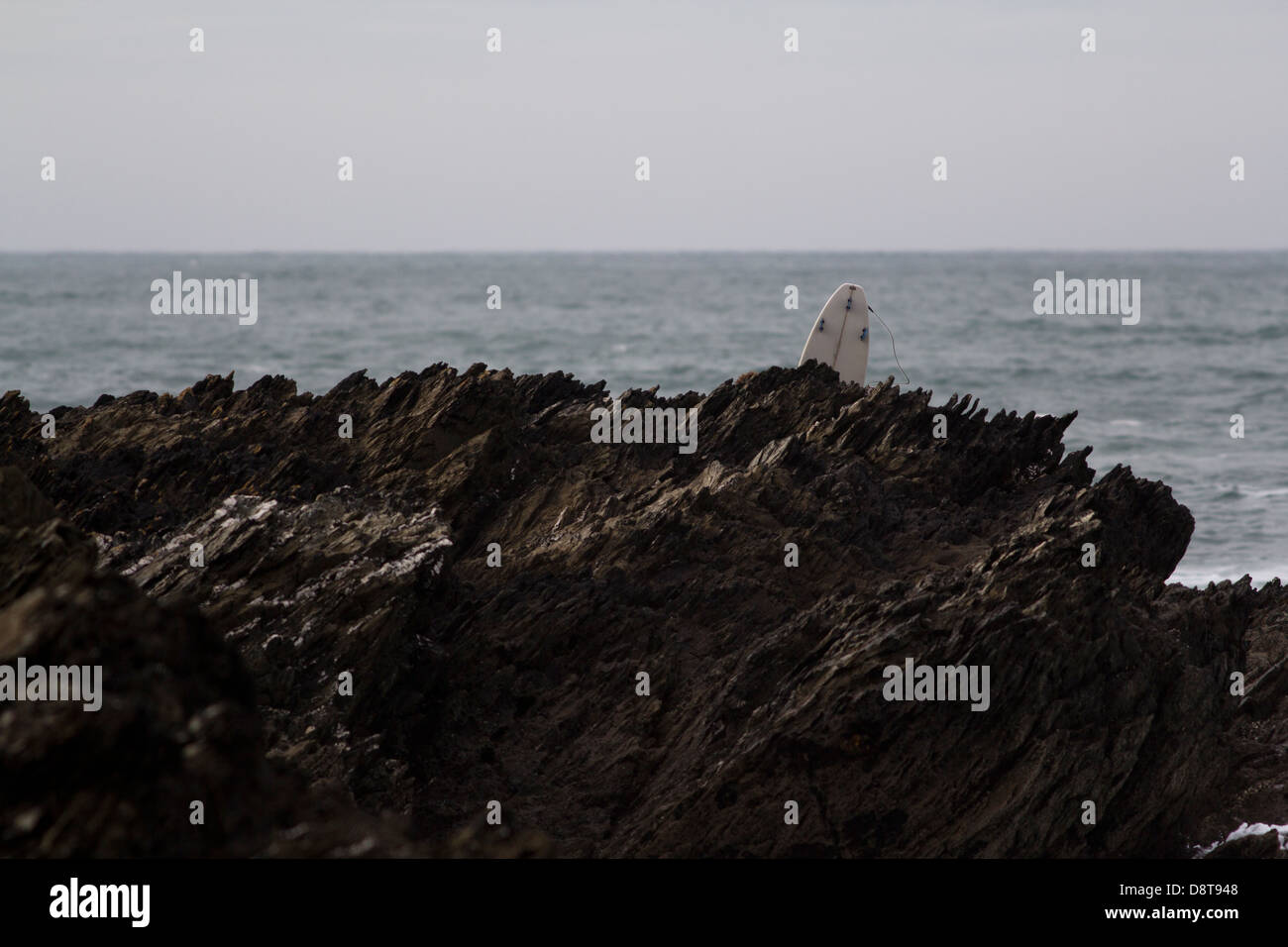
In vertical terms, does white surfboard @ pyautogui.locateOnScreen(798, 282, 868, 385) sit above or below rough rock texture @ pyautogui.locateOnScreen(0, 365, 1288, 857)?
above

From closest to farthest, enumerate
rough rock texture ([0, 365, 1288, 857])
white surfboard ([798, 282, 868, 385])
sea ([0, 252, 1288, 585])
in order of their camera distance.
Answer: rough rock texture ([0, 365, 1288, 857]) → white surfboard ([798, 282, 868, 385]) → sea ([0, 252, 1288, 585])

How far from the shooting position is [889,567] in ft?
38.0

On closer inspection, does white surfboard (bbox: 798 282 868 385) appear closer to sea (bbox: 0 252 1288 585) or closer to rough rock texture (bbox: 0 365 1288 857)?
sea (bbox: 0 252 1288 585)

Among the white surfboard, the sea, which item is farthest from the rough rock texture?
the sea

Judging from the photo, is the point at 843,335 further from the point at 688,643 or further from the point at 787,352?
the point at 787,352

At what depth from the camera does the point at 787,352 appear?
5997 cm

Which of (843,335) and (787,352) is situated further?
(787,352)

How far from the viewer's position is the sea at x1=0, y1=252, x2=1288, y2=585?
102 ft

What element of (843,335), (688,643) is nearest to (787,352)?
(843,335)

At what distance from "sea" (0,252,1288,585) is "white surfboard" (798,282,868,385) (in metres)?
0.61

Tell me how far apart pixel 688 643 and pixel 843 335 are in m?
8.24
